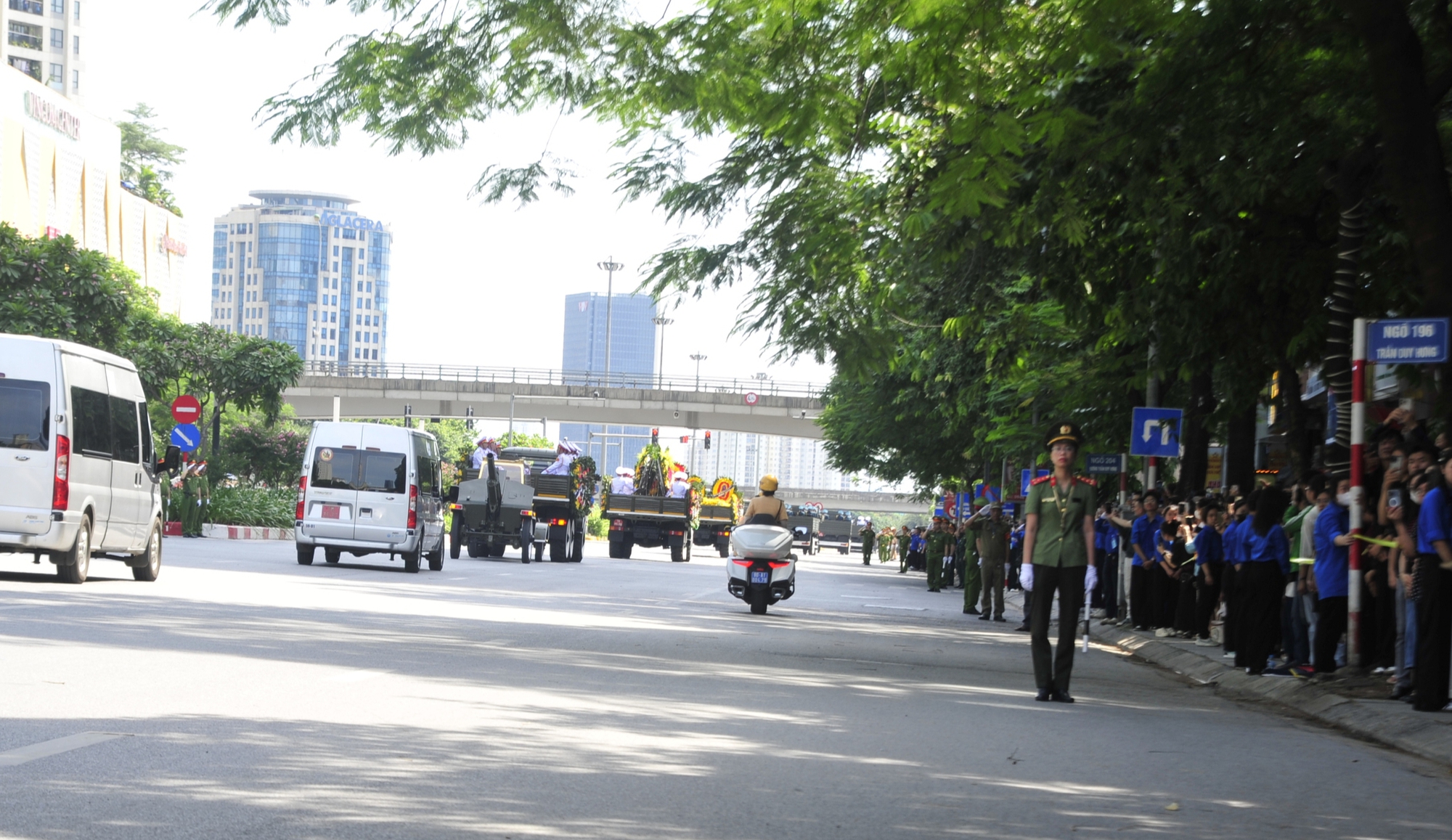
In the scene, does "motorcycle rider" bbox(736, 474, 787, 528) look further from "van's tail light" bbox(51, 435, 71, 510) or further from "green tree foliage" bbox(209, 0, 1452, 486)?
"van's tail light" bbox(51, 435, 71, 510)

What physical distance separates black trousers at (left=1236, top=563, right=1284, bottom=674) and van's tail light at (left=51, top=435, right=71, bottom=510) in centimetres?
1124

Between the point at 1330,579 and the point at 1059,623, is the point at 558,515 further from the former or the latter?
the point at 1059,623

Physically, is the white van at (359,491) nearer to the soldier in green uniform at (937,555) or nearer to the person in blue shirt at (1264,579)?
the soldier in green uniform at (937,555)

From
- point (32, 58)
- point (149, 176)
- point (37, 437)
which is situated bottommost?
point (37, 437)

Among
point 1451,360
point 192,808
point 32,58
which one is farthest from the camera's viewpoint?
point 32,58

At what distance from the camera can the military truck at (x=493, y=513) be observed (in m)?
38.0

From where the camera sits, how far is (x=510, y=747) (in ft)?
26.5

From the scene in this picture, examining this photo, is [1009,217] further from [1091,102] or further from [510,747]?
[510,747]

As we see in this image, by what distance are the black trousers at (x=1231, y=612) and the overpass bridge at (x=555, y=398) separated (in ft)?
190

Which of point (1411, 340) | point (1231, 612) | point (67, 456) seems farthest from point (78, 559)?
point (1411, 340)

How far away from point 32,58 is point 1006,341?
12367 centimetres

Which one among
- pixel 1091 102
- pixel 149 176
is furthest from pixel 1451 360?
pixel 149 176

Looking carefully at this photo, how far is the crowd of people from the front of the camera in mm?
11594

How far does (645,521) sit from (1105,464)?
2609 cm
